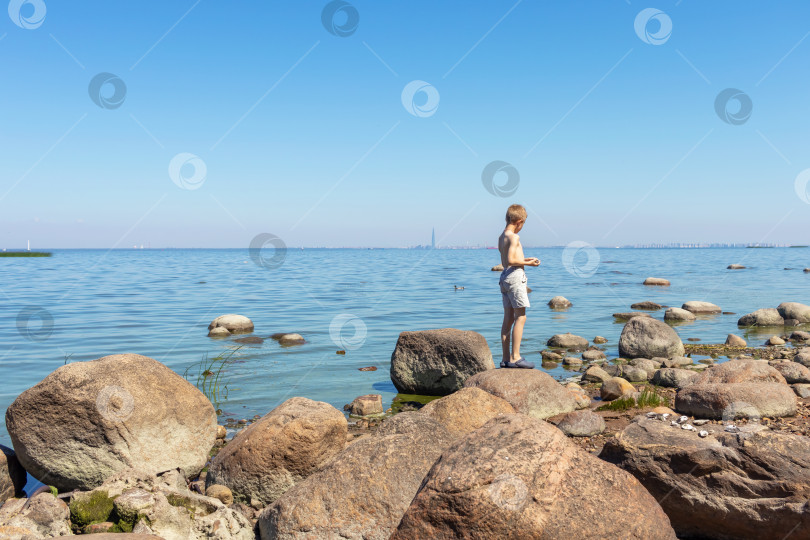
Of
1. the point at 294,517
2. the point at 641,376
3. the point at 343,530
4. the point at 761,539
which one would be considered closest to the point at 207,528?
the point at 294,517

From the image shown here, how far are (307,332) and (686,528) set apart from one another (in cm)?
1290

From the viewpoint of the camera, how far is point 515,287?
9.02m

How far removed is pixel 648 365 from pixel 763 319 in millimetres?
9308

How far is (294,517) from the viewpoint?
4.47 meters

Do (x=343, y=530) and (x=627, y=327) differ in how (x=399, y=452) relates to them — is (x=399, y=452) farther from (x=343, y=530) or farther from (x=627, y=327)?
(x=627, y=327)

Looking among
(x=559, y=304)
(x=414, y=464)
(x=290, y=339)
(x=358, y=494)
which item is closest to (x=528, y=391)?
(x=414, y=464)

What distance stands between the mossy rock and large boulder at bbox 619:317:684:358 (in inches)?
419

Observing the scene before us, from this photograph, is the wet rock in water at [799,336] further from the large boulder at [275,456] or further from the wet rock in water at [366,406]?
the large boulder at [275,456]

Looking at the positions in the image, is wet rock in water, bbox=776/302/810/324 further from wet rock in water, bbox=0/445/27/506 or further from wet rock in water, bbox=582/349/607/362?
wet rock in water, bbox=0/445/27/506

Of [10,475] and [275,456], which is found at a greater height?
[275,456]

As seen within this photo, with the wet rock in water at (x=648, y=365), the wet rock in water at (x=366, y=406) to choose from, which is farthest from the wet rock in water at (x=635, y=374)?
the wet rock in water at (x=366, y=406)

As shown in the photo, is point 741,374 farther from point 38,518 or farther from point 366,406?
point 38,518

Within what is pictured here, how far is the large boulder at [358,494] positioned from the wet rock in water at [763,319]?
1648cm

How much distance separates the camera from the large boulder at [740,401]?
709cm
